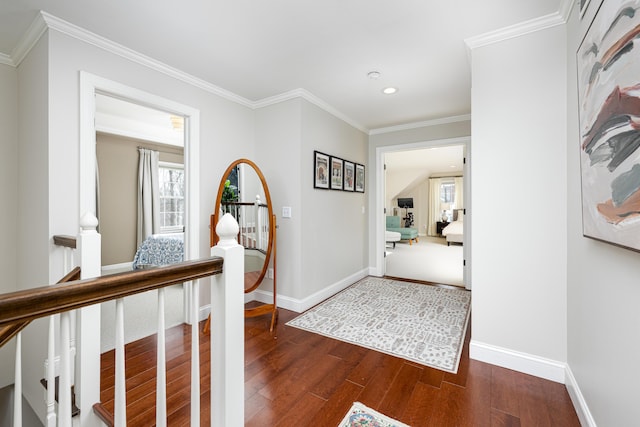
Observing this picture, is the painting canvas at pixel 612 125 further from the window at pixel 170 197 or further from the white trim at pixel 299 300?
the window at pixel 170 197

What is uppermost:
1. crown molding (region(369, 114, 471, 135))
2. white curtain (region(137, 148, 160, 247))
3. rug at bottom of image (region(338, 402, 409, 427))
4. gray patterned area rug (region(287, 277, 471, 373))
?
crown molding (region(369, 114, 471, 135))

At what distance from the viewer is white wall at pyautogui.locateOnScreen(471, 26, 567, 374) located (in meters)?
1.83

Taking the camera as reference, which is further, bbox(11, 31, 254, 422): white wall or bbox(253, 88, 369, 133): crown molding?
bbox(253, 88, 369, 133): crown molding

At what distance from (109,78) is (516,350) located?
3.62 m

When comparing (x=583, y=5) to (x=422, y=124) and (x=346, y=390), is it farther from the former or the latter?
(x=422, y=124)

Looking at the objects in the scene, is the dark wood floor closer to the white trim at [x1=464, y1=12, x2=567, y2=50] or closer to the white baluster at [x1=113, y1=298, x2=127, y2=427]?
the white baluster at [x1=113, y1=298, x2=127, y2=427]

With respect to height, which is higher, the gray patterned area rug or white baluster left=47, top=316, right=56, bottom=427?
white baluster left=47, top=316, right=56, bottom=427

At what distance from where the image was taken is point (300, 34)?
80.2 inches

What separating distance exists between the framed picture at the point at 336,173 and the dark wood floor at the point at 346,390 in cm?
200

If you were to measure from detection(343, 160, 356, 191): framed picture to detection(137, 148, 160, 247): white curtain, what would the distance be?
363cm

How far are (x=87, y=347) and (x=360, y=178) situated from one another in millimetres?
3605

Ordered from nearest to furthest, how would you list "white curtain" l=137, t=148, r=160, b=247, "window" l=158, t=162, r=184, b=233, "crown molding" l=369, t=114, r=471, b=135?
1. "crown molding" l=369, t=114, r=471, b=135
2. "white curtain" l=137, t=148, r=160, b=247
3. "window" l=158, t=162, r=184, b=233

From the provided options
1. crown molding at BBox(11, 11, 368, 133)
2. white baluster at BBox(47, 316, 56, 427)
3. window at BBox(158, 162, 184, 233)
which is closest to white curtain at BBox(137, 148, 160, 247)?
window at BBox(158, 162, 184, 233)

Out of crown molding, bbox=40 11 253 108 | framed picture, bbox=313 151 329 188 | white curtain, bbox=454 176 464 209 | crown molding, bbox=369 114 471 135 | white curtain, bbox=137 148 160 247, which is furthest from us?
white curtain, bbox=454 176 464 209
